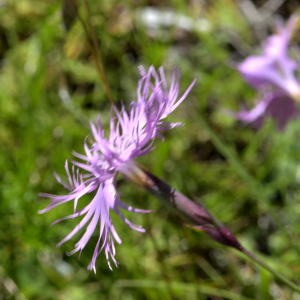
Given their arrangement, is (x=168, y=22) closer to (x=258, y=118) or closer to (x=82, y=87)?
(x=82, y=87)

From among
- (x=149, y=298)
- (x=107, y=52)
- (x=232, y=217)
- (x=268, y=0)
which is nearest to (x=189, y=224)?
(x=149, y=298)

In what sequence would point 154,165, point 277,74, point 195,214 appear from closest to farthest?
point 195,214 → point 277,74 → point 154,165

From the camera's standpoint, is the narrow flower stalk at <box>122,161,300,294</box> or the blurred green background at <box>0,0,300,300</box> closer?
the narrow flower stalk at <box>122,161,300,294</box>

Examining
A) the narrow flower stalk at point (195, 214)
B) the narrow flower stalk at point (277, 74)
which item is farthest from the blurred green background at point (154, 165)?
the narrow flower stalk at point (195, 214)

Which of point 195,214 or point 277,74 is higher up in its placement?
point 195,214

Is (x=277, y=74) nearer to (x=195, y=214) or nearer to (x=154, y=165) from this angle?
(x=154, y=165)

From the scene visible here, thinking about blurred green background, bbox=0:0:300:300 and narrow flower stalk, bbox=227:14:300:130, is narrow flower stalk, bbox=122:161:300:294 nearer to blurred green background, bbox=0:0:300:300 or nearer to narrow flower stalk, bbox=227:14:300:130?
blurred green background, bbox=0:0:300:300

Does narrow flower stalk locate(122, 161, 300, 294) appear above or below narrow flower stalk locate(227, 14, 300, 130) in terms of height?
above

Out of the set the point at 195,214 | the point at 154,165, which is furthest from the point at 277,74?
the point at 195,214

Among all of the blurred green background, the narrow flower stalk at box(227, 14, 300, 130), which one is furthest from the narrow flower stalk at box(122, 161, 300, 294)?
the narrow flower stalk at box(227, 14, 300, 130)
